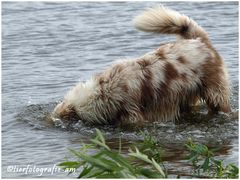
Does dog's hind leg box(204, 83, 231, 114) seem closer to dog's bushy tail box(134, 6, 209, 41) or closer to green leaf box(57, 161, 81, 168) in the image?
dog's bushy tail box(134, 6, 209, 41)

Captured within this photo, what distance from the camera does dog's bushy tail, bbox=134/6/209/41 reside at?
7.96 meters

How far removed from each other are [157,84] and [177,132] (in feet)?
1.93

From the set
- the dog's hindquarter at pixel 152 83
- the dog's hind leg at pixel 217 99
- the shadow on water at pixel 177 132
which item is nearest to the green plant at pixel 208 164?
the shadow on water at pixel 177 132

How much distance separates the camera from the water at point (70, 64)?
23.8 ft

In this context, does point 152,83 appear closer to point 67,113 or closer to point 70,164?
point 67,113

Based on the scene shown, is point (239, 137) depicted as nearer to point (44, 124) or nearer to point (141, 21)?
point (141, 21)

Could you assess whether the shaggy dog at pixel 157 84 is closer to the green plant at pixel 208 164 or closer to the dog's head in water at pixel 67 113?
the dog's head in water at pixel 67 113

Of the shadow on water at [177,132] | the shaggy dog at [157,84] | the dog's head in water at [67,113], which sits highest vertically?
the shaggy dog at [157,84]

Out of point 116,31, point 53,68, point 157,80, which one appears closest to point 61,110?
point 157,80

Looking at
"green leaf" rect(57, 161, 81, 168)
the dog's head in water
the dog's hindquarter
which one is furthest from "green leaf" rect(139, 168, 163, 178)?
the dog's head in water

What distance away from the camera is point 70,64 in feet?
34.9

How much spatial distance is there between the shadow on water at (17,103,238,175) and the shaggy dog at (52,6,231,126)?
0.13m

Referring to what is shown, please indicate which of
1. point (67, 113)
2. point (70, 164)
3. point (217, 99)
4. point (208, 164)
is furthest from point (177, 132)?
point (70, 164)

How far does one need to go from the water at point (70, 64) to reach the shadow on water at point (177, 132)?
0.01 m
